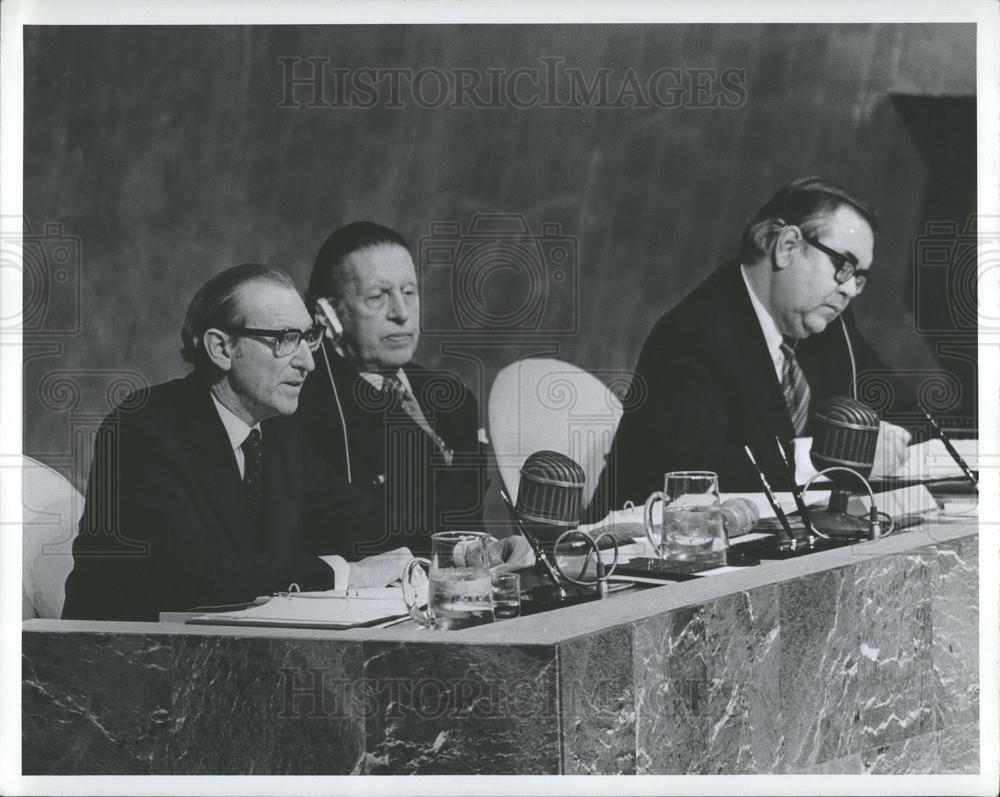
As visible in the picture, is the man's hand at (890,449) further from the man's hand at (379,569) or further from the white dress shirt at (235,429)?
the white dress shirt at (235,429)

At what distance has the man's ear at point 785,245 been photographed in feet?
11.6

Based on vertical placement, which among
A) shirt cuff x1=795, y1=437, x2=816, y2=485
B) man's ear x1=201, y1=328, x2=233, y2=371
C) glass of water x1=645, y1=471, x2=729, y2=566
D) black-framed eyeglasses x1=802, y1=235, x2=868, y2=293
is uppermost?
black-framed eyeglasses x1=802, y1=235, x2=868, y2=293

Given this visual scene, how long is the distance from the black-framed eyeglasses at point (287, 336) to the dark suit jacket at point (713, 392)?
0.85m

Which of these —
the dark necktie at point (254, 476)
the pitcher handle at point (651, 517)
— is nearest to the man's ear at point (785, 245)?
the pitcher handle at point (651, 517)

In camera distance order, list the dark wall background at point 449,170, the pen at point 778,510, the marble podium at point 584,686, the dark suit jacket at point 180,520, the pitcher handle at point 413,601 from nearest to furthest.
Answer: the marble podium at point 584,686
the pitcher handle at point 413,601
the dark suit jacket at point 180,520
the dark wall background at point 449,170
the pen at point 778,510

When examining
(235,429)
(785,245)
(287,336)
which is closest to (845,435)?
(785,245)

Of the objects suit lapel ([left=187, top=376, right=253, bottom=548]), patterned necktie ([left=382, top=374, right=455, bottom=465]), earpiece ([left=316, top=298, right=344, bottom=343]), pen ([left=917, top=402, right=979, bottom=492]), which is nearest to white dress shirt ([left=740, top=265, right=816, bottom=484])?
pen ([left=917, top=402, right=979, bottom=492])

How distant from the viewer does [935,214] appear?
11.5ft

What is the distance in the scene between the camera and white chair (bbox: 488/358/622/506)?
3.33 m

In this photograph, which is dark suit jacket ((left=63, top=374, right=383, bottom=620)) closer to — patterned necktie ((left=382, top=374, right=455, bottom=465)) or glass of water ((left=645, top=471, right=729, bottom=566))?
patterned necktie ((left=382, top=374, right=455, bottom=465))

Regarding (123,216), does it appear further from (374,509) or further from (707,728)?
(707,728)

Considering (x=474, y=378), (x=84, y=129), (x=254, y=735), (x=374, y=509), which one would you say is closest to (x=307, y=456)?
(x=374, y=509)

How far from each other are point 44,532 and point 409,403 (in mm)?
999

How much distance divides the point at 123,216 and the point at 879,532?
2.19 metres
